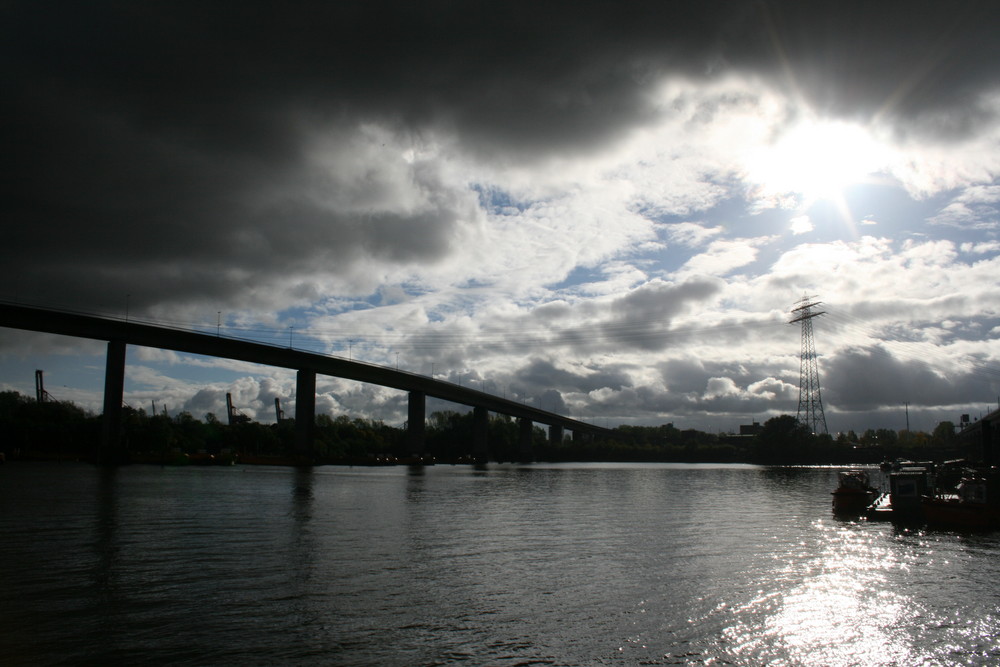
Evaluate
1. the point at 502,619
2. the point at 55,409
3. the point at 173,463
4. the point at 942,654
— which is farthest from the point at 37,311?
the point at 942,654

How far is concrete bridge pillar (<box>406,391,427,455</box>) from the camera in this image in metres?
167

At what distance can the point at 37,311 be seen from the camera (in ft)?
348

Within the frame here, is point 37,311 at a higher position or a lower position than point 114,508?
higher

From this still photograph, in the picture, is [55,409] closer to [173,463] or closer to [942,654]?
[173,463]

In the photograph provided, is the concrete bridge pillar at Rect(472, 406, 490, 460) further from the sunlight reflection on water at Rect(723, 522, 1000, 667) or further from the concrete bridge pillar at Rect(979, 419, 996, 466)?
the sunlight reflection on water at Rect(723, 522, 1000, 667)

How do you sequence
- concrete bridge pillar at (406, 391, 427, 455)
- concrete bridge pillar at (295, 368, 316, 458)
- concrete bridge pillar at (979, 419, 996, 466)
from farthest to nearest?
concrete bridge pillar at (406, 391, 427, 455) → concrete bridge pillar at (295, 368, 316, 458) → concrete bridge pillar at (979, 419, 996, 466)

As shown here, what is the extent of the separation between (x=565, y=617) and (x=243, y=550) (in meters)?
17.6

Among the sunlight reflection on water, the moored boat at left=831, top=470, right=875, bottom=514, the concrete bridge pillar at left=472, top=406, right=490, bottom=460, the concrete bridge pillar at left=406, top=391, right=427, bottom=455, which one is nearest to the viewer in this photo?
the sunlight reflection on water

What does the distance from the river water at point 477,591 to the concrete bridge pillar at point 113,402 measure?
72932mm

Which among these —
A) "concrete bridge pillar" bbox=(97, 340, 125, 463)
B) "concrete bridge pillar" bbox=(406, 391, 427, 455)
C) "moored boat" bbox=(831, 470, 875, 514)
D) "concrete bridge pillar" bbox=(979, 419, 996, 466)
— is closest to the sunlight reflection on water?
"moored boat" bbox=(831, 470, 875, 514)

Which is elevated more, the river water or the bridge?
the bridge

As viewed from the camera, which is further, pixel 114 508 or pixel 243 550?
pixel 114 508

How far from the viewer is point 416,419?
169m

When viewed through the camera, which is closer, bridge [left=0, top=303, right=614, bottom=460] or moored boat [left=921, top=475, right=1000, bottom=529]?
moored boat [left=921, top=475, right=1000, bottom=529]
